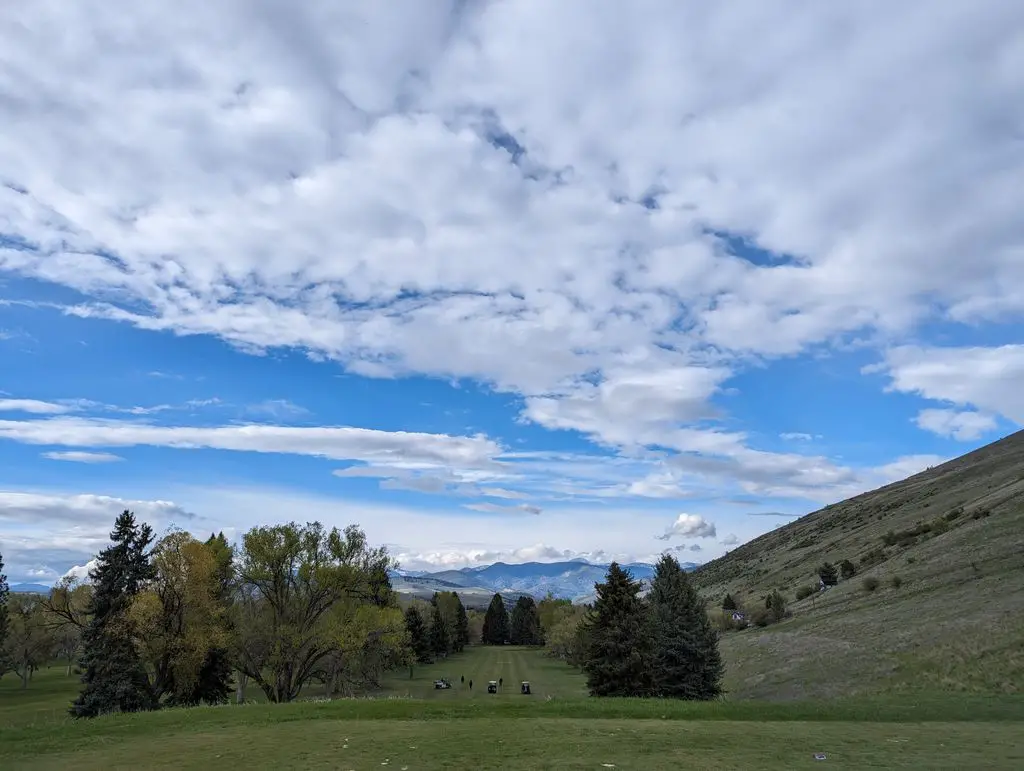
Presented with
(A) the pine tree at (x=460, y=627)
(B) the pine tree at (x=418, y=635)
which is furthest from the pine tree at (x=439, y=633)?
(A) the pine tree at (x=460, y=627)

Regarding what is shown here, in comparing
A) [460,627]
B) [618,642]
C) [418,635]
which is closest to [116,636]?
[618,642]

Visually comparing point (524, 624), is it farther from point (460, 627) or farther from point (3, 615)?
point (3, 615)

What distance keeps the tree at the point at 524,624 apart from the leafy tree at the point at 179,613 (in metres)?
142

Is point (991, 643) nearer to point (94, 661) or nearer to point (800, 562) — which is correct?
A: point (94, 661)

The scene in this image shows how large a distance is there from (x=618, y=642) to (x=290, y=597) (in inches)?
904

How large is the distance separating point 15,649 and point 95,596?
49368 mm

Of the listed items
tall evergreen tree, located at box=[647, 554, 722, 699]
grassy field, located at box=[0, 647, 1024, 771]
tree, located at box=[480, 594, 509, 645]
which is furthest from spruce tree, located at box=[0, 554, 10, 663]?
tree, located at box=[480, 594, 509, 645]

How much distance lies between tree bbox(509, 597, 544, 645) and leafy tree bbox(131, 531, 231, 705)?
465ft

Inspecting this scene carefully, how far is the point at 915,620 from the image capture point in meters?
43.8

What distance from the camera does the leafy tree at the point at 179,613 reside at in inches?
1645

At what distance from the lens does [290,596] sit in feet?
141

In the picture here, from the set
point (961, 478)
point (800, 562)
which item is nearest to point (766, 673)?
point (800, 562)

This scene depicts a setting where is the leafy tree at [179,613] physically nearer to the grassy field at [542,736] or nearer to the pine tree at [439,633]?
the grassy field at [542,736]

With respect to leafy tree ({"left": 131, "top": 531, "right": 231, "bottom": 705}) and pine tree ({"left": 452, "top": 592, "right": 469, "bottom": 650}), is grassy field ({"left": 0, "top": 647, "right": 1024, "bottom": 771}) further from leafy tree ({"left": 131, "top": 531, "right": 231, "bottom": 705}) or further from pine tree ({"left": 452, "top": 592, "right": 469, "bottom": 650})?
pine tree ({"left": 452, "top": 592, "right": 469, "bottom": 650})
